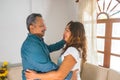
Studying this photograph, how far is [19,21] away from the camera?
2578 mm

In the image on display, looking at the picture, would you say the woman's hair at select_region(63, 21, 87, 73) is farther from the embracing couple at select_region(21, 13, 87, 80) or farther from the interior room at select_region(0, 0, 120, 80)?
the interior room at select_region(0, 0, 120, 80)

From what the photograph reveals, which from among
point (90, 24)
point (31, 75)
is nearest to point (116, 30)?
point (90, 24)

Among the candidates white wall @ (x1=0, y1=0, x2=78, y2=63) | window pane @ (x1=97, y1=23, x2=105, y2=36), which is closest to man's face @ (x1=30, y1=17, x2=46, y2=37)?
white wall @ (x1=0, y1=0, x2=78, y2=63)

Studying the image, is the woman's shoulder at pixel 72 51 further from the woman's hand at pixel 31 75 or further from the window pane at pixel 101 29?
the window pane at pixel 101 29

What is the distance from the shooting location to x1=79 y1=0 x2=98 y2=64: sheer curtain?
241 cm

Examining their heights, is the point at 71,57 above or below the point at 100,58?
above

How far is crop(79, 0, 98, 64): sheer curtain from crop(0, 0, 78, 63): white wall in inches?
20.5

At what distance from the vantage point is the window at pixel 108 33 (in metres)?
2.32

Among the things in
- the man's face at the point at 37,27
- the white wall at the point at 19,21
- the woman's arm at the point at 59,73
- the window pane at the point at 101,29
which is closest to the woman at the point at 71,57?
the woman's arm at the point at 59,73

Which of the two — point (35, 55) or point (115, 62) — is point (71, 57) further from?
point (115, 62)

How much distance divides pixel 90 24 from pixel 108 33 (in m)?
0.30

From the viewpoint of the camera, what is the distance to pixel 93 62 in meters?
2.50

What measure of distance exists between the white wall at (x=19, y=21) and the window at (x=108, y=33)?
708 millimetres

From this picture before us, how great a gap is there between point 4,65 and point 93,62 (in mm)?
1355
